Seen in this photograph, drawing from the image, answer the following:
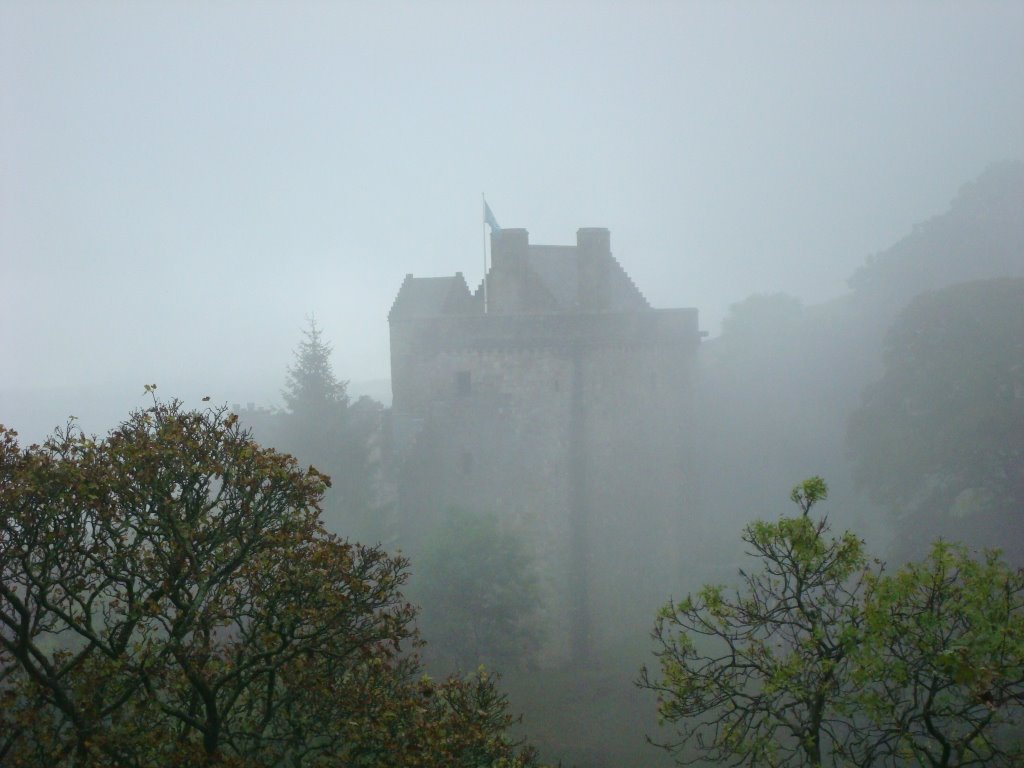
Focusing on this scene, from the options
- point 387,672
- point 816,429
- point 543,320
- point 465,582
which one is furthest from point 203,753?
point 816,429

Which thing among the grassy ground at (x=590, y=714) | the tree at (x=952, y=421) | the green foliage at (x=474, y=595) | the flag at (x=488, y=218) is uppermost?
the flag at (x=488, y=218)

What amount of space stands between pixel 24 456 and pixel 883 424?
89.8 feet

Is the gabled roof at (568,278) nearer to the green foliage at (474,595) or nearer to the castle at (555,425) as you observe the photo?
the castle at (555,425)

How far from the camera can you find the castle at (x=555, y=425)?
2966 cm

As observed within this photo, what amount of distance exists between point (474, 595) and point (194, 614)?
52.6 ft

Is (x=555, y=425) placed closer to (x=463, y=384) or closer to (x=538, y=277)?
(x=463, y=384)

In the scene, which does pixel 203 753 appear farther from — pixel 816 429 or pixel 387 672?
pixel 816 429

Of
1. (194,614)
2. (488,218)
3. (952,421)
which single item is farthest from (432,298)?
(194,614)

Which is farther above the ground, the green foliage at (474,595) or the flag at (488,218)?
the flag at (488,218)

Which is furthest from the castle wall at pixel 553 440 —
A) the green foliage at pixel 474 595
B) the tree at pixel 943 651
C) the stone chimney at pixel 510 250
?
the tree at pixel 943 651

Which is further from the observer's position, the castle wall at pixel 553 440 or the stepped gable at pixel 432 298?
the stepped gable at pixel 432 298

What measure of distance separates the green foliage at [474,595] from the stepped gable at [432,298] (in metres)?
9.51

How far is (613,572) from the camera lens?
99.6 ft

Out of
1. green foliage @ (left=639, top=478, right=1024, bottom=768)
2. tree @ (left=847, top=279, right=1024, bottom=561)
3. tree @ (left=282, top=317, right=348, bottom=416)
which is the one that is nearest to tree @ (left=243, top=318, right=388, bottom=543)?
tree @ (left=282, top=317, right=348, bottom=416)
